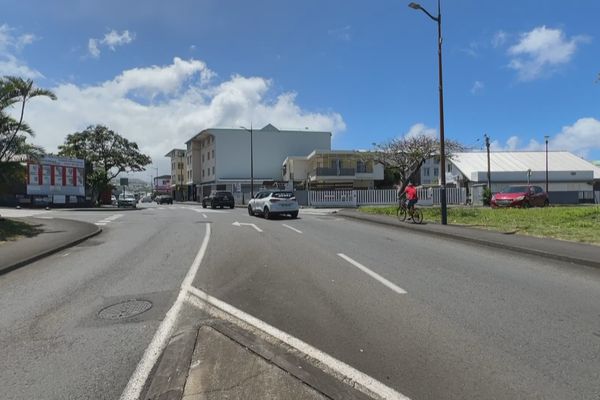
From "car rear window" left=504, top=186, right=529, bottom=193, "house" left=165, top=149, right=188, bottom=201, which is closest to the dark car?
"car rear window" left=504, top=186, right=529, bottom=193

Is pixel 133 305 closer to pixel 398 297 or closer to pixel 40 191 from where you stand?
pixel 398 297

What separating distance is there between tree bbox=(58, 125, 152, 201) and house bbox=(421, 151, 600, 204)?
42194mm

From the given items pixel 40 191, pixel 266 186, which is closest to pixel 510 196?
pixel 266 186

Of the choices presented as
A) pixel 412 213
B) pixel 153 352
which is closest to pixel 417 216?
pixel 412 213

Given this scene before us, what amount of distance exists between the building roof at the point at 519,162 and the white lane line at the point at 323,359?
5011cm

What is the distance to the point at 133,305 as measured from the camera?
6141 millimetres

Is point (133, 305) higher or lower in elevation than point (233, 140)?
lower

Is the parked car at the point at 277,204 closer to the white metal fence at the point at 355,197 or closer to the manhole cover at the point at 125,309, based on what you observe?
the white metal fence at the point at 355,197

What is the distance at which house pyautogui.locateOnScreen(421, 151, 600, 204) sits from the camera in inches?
1996

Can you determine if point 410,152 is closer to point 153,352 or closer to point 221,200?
point 221,200

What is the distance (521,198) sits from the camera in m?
28.4

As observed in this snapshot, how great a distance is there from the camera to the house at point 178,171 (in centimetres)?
9650

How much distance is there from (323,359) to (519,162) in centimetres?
6033

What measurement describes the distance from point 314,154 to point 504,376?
53.4 m
